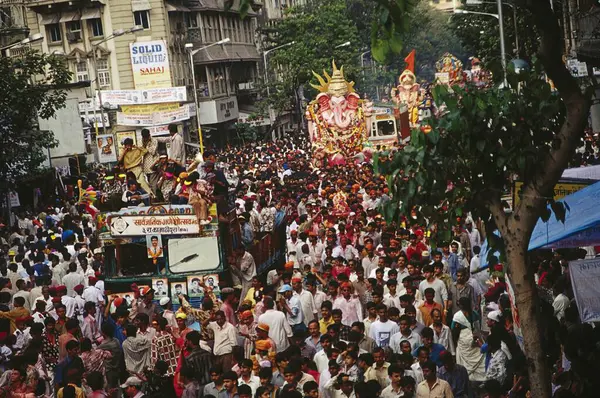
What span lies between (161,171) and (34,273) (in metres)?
4.13

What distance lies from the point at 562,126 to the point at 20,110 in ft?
84.3

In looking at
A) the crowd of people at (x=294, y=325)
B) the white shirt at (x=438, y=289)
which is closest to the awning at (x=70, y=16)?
the crowd of people at (x=294, y=325)

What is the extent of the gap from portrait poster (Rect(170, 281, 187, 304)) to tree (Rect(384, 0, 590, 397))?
26.3ft

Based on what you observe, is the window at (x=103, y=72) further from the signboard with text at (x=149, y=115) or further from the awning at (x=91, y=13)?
the signboard with text at (x=149, y=115)

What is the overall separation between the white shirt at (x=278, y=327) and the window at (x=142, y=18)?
4938 cm

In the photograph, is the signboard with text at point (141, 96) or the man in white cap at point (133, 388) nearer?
the man in white cap at point (133, 388)

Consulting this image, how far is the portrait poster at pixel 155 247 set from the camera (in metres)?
17.6

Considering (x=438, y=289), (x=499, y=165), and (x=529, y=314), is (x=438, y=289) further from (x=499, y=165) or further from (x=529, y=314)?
(x=499, y=165)

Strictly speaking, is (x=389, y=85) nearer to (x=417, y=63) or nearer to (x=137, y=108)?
(x=417, y=63)

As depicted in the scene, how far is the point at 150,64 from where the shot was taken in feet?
191

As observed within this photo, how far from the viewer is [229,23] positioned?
72500 mm

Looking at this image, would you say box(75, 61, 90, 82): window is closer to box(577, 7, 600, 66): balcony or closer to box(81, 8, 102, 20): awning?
box(81, 8, 102, 20): awning

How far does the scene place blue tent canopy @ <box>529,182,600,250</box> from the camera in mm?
11383

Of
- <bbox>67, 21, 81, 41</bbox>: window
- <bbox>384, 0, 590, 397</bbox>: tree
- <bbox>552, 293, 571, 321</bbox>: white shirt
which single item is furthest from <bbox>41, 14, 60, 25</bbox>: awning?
<bbox>384, 0, 590, 397</bbox>: tree
